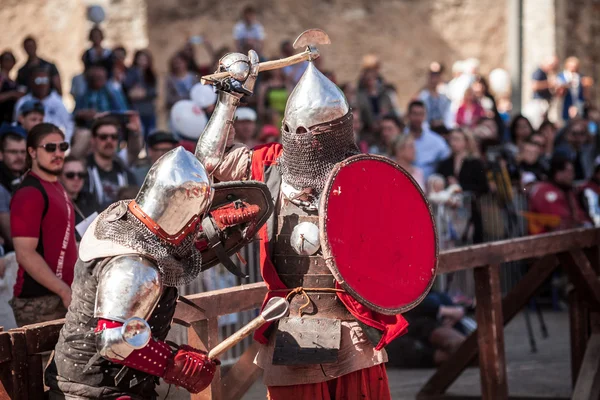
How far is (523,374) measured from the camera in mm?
7543

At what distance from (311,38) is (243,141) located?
13.1 ft

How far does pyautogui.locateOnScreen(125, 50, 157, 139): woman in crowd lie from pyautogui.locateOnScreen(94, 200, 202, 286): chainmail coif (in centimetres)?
705

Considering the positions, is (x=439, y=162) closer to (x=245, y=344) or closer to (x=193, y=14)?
(x=245, y=344)

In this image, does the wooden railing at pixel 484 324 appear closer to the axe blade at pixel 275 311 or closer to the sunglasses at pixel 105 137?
the axe blade at pixel 275 311

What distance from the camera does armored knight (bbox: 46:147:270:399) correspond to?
10.7ft

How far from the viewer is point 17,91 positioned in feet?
29.5

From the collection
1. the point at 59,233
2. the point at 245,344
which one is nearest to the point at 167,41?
the point at 245,344

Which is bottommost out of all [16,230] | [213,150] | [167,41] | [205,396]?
[205,396]

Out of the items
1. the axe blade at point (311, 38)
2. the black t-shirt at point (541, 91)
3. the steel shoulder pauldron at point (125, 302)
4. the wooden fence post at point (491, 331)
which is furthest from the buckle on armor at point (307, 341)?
the black t-shirt at point (541, 91)

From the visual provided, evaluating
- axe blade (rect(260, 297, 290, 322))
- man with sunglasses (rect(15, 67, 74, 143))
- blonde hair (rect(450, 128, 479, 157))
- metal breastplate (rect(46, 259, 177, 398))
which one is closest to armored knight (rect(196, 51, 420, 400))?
axe blade (rect(260, 297, 290, 322))

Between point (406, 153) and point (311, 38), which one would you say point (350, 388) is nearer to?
point (311, 38)

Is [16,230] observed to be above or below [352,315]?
above

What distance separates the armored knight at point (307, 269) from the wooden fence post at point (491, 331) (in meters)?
1.83

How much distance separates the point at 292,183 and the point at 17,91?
5.51 m
